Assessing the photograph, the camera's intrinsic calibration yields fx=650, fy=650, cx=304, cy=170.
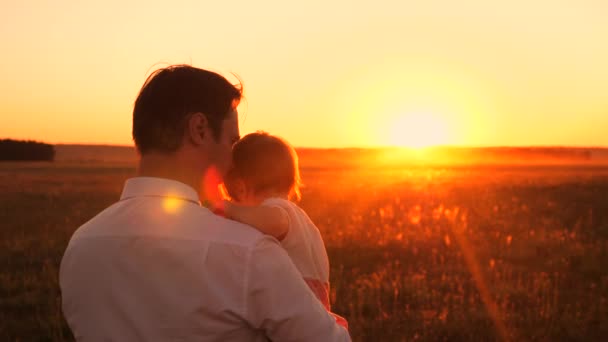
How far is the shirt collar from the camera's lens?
1.83 meters

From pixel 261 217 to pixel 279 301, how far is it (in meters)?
0.61

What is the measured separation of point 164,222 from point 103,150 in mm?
166027

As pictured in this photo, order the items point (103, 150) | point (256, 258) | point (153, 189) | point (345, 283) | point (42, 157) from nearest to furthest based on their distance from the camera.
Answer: point (256, 258) → point (153, 189) → point (345, 283) → point (42, 157) → point (103, 150)

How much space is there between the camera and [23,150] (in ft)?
288

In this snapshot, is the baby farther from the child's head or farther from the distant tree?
the distant tree

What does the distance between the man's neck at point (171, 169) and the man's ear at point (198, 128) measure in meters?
0.07

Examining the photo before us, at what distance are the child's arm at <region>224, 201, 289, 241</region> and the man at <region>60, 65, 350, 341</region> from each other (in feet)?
0.99

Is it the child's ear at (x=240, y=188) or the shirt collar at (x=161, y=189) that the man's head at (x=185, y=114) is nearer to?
the shirt collar at (x=161, y=189)

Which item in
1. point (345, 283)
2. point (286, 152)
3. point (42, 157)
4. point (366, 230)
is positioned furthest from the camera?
point (42, 157)

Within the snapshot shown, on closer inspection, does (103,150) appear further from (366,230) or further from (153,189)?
(153,189)

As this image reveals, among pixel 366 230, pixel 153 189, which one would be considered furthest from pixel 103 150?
pixel 153 189

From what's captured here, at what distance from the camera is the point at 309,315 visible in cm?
174

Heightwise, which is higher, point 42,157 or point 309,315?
point 309,315

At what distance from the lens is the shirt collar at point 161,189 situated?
5.99ft
